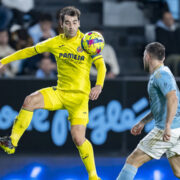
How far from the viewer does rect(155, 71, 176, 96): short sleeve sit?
5800 mm

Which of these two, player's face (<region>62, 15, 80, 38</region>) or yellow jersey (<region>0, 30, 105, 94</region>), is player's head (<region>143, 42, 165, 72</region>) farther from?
player's face (<region>62, 15, 80, 38</region>)

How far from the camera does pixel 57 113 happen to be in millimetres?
9844

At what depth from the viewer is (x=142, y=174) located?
8133mm

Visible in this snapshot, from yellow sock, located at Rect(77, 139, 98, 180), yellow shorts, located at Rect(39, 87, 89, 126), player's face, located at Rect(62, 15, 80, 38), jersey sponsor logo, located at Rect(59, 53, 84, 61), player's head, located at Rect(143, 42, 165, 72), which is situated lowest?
yellow sock, located at Rect(77, 139, 98, 180)

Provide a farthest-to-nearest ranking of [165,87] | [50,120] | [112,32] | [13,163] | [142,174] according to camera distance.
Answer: [112,32], [50,120], [13,163], [142,174], [165,87]

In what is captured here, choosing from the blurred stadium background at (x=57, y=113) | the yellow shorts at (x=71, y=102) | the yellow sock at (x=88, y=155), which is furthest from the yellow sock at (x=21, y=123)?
A: the blurred stadium background at (x=57, y=113)

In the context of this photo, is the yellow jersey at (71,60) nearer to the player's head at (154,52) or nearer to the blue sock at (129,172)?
the player's head at (154,52)

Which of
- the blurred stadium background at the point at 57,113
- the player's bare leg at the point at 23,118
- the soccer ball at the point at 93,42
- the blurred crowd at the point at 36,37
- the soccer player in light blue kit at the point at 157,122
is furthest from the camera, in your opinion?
the blurred crowd at the point at 36,37

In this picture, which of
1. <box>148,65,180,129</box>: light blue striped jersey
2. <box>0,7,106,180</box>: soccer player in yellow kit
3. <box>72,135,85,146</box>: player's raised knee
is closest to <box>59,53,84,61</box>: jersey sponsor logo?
<box>0,7,106,180</box>: soccer player in yellow kit

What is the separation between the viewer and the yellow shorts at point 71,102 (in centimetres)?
705

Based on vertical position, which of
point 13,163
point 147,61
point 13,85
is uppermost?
point 147,61

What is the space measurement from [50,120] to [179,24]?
456 centimetres

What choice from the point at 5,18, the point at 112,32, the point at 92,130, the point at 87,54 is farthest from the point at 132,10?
the point at 87,54

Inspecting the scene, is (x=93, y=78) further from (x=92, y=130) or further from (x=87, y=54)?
(x=87, y=54)
